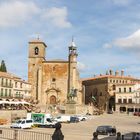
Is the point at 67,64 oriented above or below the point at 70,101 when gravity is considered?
above

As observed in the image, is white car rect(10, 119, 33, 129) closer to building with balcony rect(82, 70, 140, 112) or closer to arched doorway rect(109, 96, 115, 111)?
building with balcony rect(82, 70, 140, 112)

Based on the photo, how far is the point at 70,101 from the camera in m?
68.2

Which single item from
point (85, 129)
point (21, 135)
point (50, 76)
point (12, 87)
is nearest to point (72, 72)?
point (50, 76)

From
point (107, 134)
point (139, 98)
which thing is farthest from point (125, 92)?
point (107, 134)

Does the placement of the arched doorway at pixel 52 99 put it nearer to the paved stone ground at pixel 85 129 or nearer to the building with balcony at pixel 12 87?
the building with balcony at pixel 12 87

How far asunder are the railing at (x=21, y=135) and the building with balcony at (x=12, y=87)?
138 ft

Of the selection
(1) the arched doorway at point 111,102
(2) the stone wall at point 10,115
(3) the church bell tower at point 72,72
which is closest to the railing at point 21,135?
(2) the stone wall at point 10,115

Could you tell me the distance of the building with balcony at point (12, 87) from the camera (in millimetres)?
68312

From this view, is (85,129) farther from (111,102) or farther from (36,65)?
(111,102)

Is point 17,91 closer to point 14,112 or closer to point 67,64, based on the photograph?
point 67,64

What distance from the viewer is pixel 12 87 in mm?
72125

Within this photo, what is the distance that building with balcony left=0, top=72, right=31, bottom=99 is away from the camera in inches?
2689

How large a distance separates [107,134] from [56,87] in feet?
170

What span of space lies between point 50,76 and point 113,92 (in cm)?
2268
